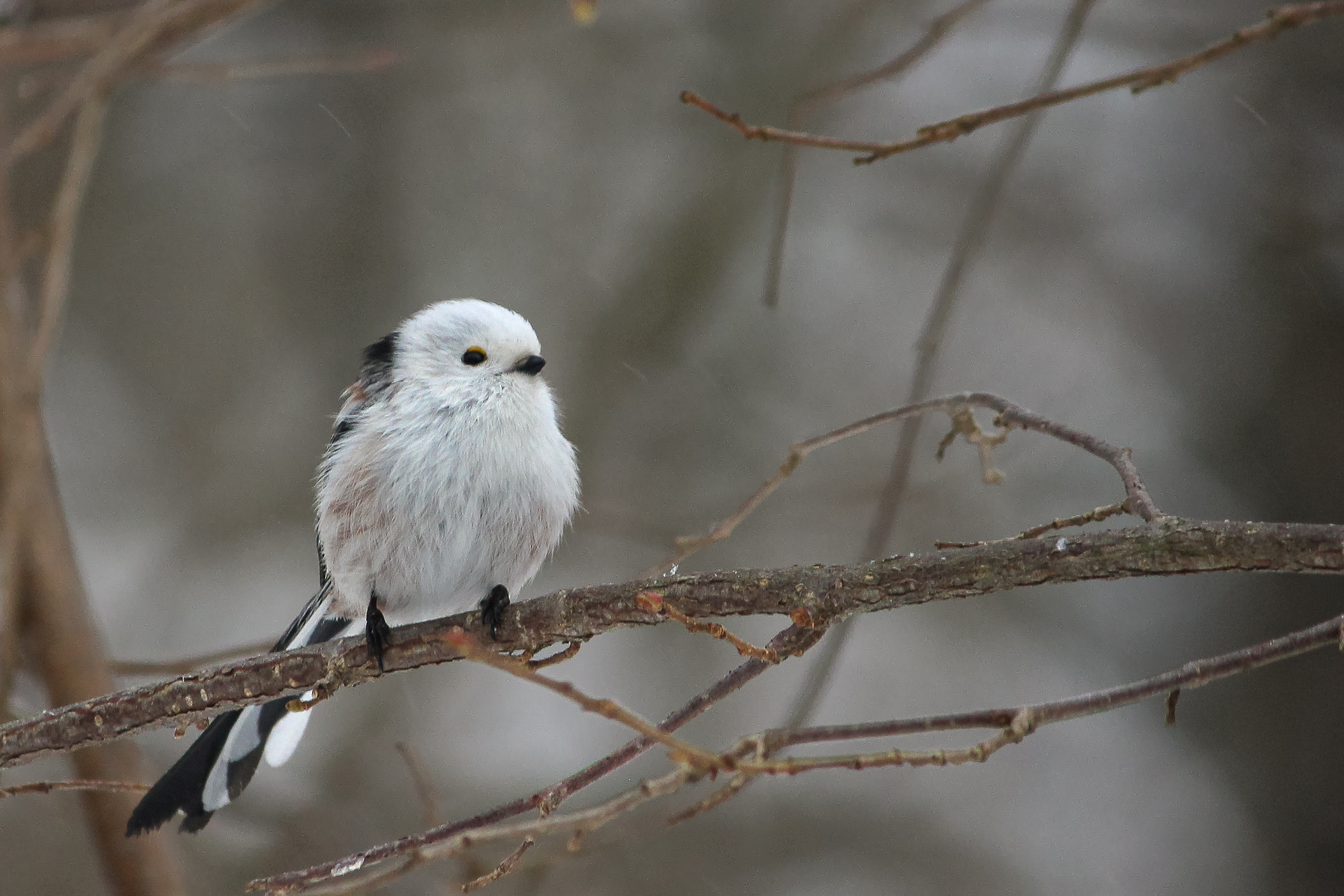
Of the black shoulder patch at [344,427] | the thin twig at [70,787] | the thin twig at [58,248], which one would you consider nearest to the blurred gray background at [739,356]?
the black shoulder patch at [344,427]

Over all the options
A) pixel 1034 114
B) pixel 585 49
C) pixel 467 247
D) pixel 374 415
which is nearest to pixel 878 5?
pixel 585 49

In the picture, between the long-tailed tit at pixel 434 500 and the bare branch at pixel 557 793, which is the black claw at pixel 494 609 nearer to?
the long-tailed tit at pixel 434 500

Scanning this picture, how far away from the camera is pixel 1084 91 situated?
1673mm

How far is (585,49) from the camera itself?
20.0ft

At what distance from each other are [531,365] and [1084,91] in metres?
1.61

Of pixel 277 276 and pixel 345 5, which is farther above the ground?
pixel 345 5

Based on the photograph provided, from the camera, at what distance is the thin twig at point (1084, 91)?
156cm

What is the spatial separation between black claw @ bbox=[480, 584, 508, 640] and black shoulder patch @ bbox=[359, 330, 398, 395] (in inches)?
27.5

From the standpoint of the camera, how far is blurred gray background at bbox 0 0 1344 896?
4.73 metres

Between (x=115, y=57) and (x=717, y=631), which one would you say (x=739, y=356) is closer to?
(x=115, y=57)

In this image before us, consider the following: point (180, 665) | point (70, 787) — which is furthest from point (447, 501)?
point (70, 787)

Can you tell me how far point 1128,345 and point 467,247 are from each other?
336 centimetres

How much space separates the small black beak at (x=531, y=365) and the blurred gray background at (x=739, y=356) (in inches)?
Answer: 86.2

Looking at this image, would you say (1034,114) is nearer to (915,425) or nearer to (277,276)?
(915,425)
